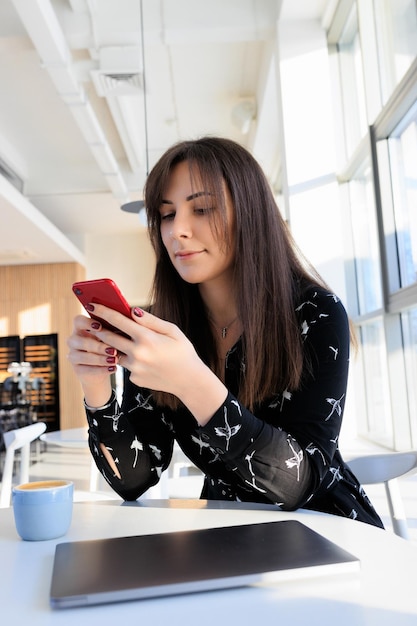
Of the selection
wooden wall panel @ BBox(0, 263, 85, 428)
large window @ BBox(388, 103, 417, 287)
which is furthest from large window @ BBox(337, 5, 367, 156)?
wooden wall panel @ BBox(0, 263, 85, 428)

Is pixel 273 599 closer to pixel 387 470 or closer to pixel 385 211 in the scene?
pixel 387 470

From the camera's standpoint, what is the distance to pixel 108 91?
4996mm

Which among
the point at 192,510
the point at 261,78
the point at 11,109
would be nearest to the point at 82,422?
the point at 11,109

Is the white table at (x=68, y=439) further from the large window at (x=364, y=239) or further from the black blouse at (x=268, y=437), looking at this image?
the large window at (x=364, y=239)

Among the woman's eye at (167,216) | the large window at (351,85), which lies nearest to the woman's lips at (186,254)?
the woman's eye at (167,216)

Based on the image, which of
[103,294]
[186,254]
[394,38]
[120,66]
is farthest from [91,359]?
[120,66]

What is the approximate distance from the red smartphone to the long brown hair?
340mm

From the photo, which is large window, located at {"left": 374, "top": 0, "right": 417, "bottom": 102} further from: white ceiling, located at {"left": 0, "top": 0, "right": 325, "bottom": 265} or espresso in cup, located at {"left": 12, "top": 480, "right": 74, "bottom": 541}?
espresso in cup, located at {"left": 12, "top": 480, "right": 74, "bottom": 541}

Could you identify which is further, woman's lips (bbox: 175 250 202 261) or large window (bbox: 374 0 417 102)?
large window (bbox: 374 0 417 102)

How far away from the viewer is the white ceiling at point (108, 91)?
171 inches

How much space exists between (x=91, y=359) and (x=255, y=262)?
387 millimetres

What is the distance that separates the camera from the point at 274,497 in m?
0.89

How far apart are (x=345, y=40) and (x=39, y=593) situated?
456 centimetres

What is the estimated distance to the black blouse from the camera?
2.87ft
